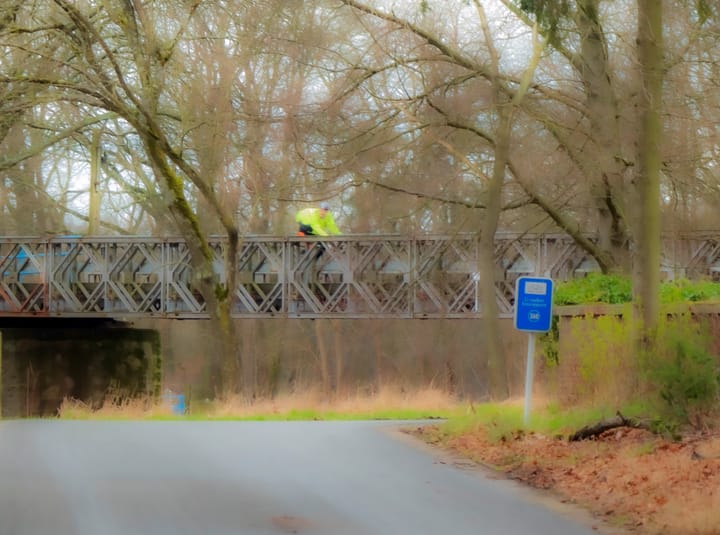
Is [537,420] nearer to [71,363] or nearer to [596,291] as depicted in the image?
[596,291]

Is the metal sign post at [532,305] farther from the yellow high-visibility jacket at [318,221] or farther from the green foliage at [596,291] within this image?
the yellow high-visibility jacket at [318,221]

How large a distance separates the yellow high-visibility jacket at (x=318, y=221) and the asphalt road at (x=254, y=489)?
714 inches

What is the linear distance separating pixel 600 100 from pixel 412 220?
38.8ft

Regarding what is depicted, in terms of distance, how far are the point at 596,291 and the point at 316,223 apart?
673 inches

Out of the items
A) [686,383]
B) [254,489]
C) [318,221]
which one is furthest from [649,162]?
[318,221]

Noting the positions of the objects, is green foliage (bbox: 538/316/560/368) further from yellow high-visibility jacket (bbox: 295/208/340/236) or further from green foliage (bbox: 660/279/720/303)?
yellow high-visibility jacket (bbox: 295/208/340/236)

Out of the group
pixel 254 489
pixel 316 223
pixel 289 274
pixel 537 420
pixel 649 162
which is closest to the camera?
pixel 254 489

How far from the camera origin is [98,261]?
117 ft

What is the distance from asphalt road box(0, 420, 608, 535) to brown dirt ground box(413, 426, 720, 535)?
367 mm

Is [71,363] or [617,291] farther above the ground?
[617,291]

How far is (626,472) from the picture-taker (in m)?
11.0

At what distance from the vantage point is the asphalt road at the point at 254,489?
8.83 m

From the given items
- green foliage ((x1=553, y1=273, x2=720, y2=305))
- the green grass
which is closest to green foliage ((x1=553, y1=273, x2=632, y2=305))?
green foliage ((x1=553, y1=273, x2=720, y2=305))

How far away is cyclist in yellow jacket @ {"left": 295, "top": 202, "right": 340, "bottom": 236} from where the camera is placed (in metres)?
34.0
